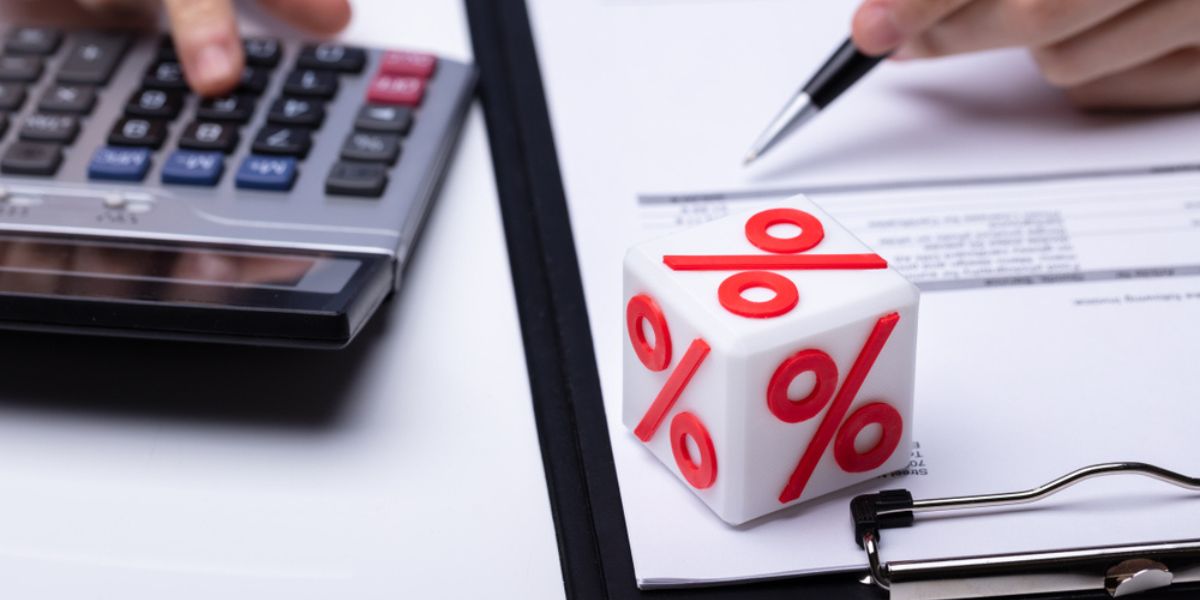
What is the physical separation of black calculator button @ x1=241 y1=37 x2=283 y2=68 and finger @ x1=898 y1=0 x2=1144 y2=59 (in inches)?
11.8

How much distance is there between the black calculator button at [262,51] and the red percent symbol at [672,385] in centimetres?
27

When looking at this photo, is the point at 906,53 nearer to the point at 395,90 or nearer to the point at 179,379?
the point at 395,90

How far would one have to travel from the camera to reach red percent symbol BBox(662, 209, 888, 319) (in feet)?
1.15

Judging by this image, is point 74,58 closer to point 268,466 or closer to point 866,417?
point 268,466

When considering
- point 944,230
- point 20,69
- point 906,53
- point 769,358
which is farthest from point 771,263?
point 20,69

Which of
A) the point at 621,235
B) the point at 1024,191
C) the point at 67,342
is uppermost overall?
the point at 1024,191

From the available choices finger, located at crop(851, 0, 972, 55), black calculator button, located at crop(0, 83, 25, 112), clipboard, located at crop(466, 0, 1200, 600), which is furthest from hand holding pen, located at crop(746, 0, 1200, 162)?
black calculator button, located at crop(0, 83, 25, 112)

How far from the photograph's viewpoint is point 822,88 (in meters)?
0.57

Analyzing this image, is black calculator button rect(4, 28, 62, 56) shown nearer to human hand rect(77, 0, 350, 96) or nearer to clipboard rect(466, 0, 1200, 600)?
human hand rect(77, 0, 350, 96)

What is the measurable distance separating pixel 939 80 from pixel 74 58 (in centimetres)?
41

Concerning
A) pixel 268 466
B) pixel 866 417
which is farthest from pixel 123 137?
pixel 866 417

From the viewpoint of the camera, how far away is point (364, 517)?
387 millimetres

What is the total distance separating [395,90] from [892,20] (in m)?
0.22

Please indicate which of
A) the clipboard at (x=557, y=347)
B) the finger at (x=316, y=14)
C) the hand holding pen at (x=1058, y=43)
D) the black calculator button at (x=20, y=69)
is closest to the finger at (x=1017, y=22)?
the hand holding pen at (x=1058, y=43)
